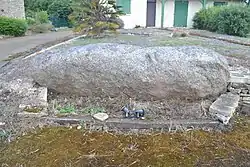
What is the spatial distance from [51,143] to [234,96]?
2563mm

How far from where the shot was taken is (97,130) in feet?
10.9

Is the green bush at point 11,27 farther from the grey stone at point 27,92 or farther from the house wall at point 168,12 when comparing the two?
the grey stone at point 27,92

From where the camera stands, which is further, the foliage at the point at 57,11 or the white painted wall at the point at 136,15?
the foliage at the point at 57,11

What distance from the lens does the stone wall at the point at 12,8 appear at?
16719 millimetres

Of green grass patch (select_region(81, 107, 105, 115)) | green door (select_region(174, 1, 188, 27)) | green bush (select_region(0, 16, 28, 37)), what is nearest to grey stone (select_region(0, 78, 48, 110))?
green grass patch (select_region(81, 107, 105, 115))

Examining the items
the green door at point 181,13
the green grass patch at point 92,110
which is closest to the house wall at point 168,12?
the green door at point 181,13

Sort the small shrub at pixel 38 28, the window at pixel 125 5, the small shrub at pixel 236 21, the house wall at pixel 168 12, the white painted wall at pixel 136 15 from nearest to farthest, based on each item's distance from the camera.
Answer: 1. the small shrub at pixel 236 21
2. the small shrub at pixel 38 28
3. the window at pixel 125 5
4. the white painted wall at pixel 136 15
5. the house wall at pixel 168 12

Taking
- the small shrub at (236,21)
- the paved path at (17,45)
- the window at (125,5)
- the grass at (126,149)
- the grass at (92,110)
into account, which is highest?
the window at (125,5)

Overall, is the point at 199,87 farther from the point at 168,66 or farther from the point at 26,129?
the point at 26,129

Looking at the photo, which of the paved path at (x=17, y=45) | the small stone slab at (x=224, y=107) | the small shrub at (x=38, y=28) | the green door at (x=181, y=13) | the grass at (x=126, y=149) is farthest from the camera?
the green door at (x=181, y=13)

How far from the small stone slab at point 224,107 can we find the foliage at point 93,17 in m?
7.81

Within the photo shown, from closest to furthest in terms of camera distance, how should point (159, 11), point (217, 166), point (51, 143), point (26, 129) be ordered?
1. point (217, 166)
2. point (51, 143)
3. point (26, 129)
4. point (159, 11)

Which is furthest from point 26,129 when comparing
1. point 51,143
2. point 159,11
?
point 159,11

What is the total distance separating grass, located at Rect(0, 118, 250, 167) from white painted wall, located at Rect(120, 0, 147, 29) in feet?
50.3
